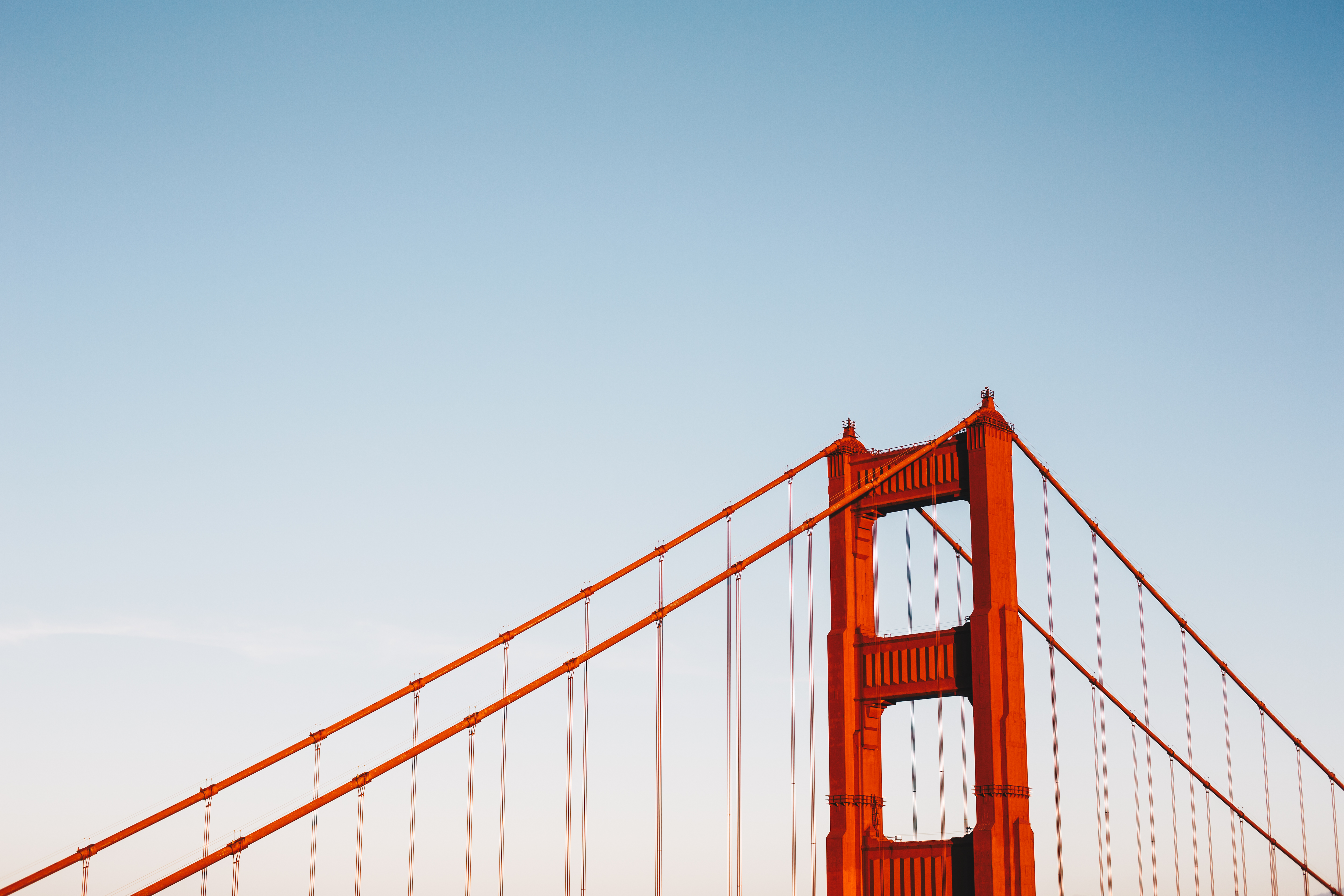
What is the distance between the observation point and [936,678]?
44.0m

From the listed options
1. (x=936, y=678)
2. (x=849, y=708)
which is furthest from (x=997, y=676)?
(x=849, y=708)

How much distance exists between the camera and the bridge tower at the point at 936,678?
4147cm

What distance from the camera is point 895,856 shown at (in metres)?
43.2

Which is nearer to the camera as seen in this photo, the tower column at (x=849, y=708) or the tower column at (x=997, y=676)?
the tower column at (x=997, y=676)

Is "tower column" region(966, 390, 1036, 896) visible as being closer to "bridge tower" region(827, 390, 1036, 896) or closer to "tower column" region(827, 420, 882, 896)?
"bridge tower" region(827, 390, 1036, 896)

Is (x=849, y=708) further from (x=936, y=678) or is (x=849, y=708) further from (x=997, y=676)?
(x=997, y=676)

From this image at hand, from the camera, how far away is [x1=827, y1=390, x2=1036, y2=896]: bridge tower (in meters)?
41.5

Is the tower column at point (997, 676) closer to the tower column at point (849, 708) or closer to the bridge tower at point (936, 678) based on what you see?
the bridge tower at point (936, 678)

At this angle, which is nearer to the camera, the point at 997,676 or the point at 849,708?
the point at 997,676

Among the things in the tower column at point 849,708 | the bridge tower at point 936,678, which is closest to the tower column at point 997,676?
the bridge tower at point 936,678

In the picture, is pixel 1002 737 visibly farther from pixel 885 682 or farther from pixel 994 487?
pixel 994 487

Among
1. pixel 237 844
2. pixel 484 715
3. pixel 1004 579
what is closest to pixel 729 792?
pixel 484 715

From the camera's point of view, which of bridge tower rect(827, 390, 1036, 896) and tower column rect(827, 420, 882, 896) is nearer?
bridge tower rect(827, 390, 1036, 896)

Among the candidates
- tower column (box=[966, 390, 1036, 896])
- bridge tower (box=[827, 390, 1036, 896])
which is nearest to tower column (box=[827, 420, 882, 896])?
bridge tower (box=[827, 390, 1036, 896])
